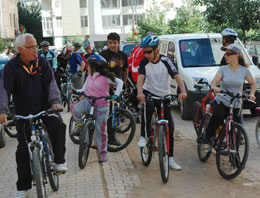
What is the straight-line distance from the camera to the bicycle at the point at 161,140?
5.58m

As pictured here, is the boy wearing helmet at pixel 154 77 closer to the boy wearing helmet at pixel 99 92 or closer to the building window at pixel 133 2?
the boy wearing helmet at pixel 99 92

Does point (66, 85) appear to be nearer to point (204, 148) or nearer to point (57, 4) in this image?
point (204, 148)

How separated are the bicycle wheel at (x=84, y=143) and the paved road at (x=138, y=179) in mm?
126

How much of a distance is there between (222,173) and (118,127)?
249 cm

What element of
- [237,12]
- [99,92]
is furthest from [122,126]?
[237,12]

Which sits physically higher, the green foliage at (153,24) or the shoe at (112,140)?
the green foliage at (153,24)

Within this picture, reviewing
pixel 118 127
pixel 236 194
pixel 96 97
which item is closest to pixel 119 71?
pixel 118 127

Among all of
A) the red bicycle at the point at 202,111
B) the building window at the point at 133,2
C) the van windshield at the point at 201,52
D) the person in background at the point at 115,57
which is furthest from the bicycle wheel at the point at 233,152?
the building window at the point at 133,2

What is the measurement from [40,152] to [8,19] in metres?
53.7

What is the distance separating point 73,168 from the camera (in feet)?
21.1

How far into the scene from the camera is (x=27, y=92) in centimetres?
474

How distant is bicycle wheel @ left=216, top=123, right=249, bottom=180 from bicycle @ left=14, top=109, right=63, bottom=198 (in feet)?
7.16

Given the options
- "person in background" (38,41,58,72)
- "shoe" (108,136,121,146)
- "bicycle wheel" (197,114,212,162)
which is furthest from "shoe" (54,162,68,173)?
"person in background" (38,41,58,72)

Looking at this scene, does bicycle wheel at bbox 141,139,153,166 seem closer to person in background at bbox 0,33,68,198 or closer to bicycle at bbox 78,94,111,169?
bicycle at bbox 78,94,111,169
